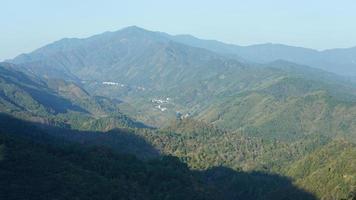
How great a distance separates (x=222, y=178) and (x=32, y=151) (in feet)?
246

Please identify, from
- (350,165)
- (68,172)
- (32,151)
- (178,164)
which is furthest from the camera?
(350,165)

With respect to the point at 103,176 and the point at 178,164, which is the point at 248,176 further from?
the point at 103,176

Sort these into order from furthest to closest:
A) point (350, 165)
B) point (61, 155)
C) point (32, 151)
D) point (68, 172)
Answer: point (350, 165) < point (61, 155) < point (32, 151) < point (68, 172)

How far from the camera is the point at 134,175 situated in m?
152

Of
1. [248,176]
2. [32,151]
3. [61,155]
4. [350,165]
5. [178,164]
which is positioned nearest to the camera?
[32,151]

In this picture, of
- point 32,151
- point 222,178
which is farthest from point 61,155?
point 222,178

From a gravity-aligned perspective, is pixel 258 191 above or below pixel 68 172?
below

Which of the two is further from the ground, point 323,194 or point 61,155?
point 61,155

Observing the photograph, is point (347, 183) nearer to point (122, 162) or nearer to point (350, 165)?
point (350, 165)

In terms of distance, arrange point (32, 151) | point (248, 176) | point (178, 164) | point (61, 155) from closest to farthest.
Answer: point (32, 151) → point (61, 155) → point (178, 164) → point (248, 176)

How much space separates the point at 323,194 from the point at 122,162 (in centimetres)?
5668

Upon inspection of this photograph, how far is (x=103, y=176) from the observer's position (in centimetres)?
14138

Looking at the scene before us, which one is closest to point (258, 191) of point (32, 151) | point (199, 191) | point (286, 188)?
point (286, 188)

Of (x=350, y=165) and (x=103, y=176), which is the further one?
(x=350, y=165)
